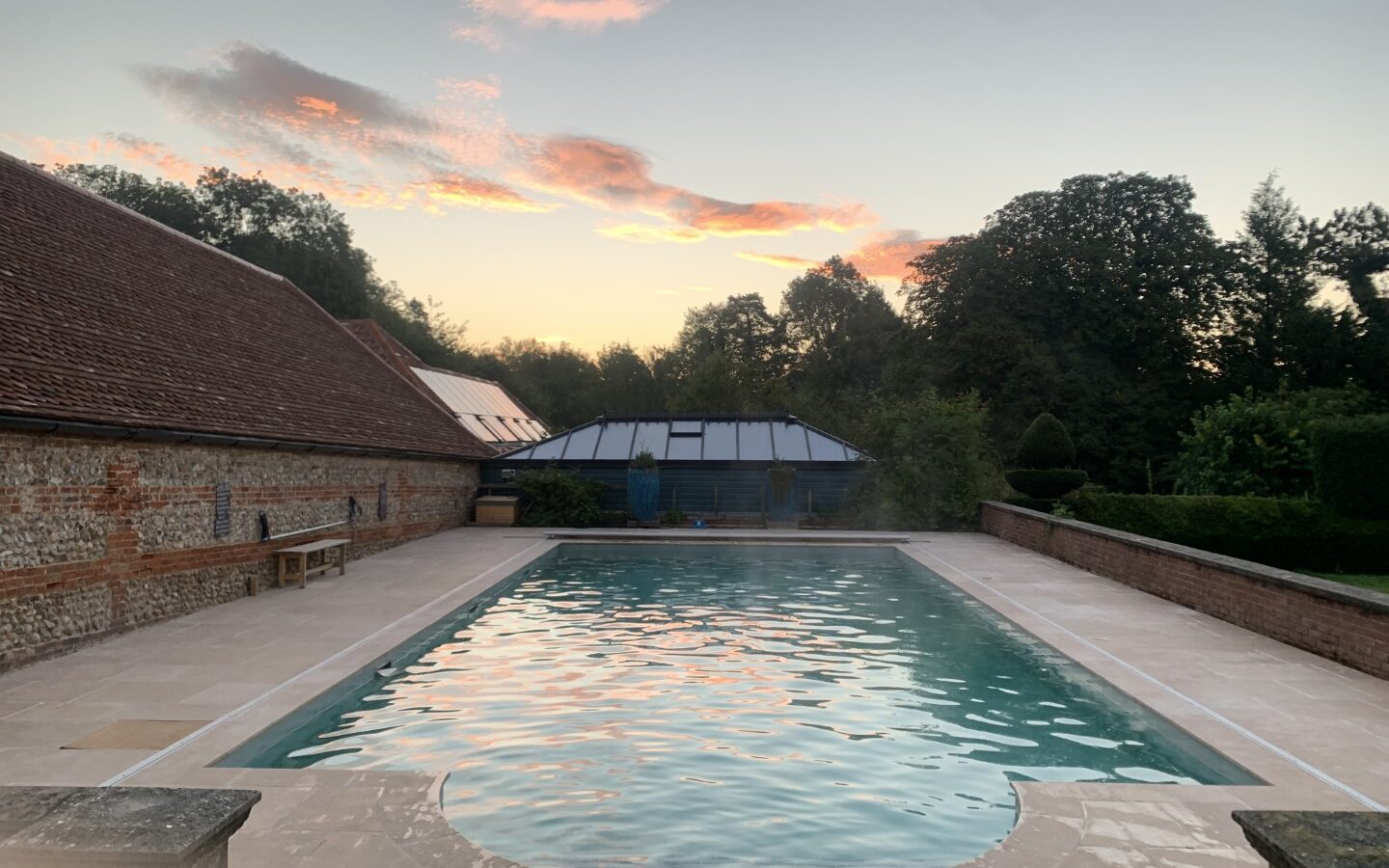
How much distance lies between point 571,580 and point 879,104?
1090cm

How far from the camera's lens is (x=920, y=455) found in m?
20.7

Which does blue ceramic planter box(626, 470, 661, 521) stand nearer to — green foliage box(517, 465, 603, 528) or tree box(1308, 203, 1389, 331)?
green foliage box(517, 465, 603, 528)

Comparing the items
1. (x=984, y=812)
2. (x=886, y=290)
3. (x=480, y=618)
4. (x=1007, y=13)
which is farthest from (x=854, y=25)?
(x=886, y=290)

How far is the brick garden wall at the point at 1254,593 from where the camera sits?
23.9ft

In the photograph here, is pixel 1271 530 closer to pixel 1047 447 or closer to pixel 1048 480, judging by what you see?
pixel 1048 480

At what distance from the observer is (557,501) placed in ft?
71.6

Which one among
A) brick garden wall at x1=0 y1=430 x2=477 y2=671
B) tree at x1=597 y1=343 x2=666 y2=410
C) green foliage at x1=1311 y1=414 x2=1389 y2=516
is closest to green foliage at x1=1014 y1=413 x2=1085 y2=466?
green foliage at x1=1311 y1=414 x2=1389 y2=516

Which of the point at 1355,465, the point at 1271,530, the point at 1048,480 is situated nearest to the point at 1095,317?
the point at 1048,480

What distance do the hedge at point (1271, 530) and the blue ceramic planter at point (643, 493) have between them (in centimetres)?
1110

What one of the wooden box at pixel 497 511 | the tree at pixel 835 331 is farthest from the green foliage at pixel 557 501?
the tree at pixel 835 331

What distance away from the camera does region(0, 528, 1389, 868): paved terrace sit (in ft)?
12.6

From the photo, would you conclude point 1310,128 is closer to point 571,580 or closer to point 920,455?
Result: point 920,455

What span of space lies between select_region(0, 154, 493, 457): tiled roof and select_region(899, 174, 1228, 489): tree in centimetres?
2163

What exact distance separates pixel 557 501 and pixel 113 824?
65.8 ft
